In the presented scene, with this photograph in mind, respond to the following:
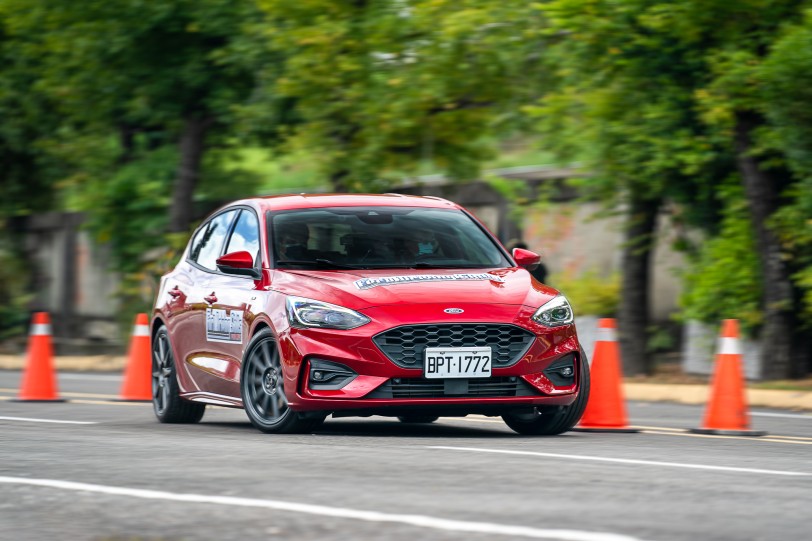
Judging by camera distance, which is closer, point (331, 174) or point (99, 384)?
point (99, 384)

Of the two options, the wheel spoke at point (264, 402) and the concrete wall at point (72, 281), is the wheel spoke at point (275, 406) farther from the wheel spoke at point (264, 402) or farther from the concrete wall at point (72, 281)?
the concrete wall at point (72, 281)

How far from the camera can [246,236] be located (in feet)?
39.1

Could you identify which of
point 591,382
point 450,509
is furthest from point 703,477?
point 591,382

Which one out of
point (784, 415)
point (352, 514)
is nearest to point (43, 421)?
point (784, 415)

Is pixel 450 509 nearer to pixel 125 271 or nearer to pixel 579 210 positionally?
pixel 579 210

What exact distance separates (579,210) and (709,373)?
3.84 m

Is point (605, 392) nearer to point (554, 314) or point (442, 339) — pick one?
point (554, 314)

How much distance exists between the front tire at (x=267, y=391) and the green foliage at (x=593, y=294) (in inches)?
400

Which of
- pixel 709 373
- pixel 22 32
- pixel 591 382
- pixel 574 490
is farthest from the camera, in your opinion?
pixel 22 32

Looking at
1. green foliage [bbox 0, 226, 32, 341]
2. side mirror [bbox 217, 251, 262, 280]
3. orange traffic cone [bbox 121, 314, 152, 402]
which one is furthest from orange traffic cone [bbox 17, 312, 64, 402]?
green foliage [bbox 0, 226, 32, 341]

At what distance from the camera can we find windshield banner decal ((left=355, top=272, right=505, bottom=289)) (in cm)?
1064

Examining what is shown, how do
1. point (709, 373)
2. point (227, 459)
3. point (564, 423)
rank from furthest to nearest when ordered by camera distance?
point (709, 373)
point (564, 423)
point (227, 459)

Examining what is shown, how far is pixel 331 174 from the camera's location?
22.6m

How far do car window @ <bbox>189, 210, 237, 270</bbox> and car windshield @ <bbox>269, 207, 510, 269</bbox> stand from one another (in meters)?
0.82
